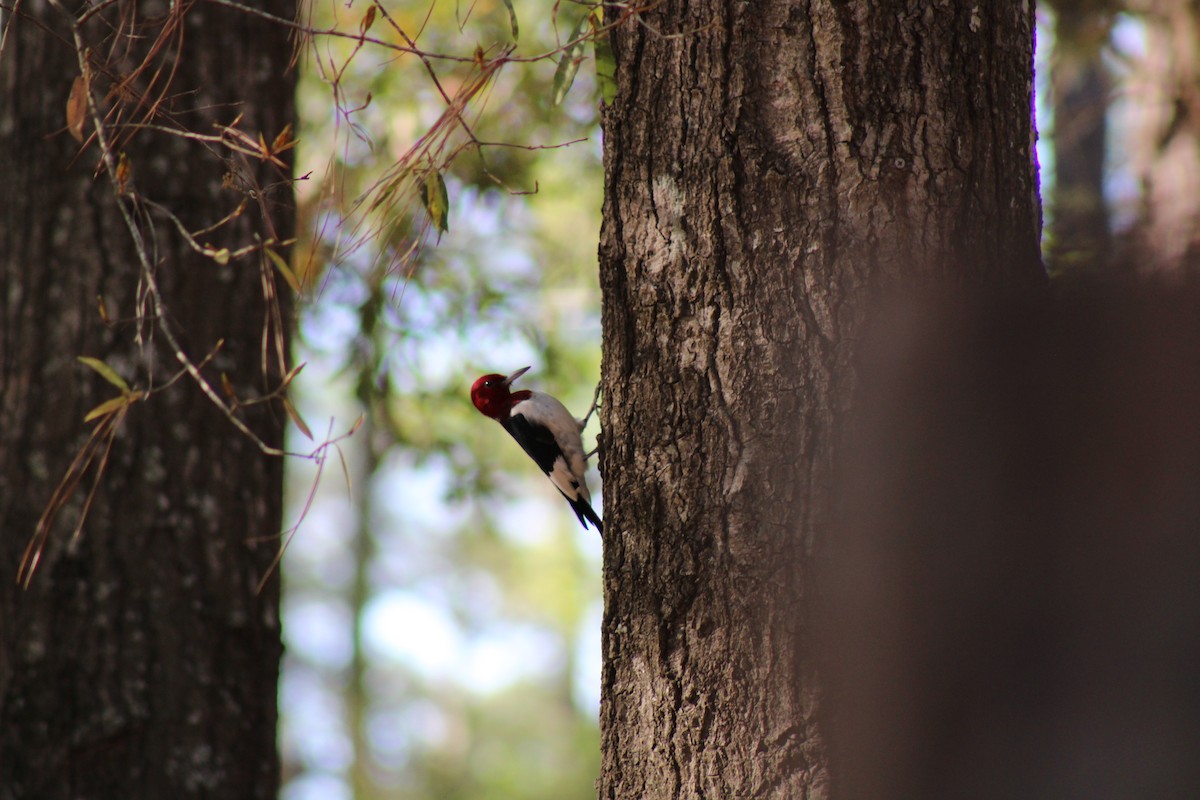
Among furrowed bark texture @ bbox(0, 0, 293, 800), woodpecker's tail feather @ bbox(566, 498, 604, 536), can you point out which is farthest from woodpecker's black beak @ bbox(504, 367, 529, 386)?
furrowed bark texture @ bbox(0, 0, 293, 800)

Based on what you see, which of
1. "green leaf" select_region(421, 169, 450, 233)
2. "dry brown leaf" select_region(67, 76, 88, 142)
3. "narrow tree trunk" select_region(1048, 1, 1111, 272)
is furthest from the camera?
"narrow tree trunk" select_region(1048, 1, 1111, 272)

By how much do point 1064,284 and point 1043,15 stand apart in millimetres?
4541

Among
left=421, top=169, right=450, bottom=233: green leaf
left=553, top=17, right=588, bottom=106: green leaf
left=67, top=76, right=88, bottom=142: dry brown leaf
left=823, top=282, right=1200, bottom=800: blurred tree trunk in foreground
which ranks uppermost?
left=67, top=76, right=88, bottom=142: dry brown leaf

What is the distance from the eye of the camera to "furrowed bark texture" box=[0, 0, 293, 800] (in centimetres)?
326

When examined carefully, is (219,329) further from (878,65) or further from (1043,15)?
(1043,15)

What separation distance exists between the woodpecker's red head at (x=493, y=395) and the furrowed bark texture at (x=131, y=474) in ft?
5.75

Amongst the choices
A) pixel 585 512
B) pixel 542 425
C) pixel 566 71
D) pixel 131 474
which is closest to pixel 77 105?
pixel 566 71

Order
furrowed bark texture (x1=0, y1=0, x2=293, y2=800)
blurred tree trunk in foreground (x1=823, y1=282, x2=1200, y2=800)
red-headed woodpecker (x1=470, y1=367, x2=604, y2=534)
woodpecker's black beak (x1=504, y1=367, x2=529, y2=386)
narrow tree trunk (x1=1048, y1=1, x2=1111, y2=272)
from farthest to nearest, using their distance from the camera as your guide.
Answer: red-headed woodpecker (x1=470, y1=367, x2=604, y2=534) < woodpecker's black beak (x1=504, y1=367, x2=529, y2=386) < narrow tree trunk (x1=1048, y1=1, x2=1111, y2=272) < furrowed bark texture (x1=0, y1=0, x2=293, y2=800) < blurred tree trunk in foreground (x1=823, y1=282, x2=1200, y2=800)

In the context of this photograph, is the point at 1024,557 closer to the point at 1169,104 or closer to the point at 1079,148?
the point at 1169,104

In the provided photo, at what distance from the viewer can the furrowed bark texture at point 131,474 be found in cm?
326

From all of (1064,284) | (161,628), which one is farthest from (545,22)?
(1064,284)

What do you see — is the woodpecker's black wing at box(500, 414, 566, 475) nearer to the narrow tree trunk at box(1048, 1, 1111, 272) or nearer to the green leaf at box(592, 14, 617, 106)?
the narrow tree trunk at box(1048, 1, 1111, 272)

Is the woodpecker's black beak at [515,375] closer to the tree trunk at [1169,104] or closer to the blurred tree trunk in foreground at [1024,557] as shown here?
the tree trunk at [1169,104]

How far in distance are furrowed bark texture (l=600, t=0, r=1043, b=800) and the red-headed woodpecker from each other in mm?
3055
